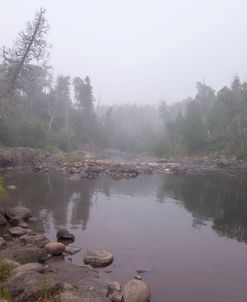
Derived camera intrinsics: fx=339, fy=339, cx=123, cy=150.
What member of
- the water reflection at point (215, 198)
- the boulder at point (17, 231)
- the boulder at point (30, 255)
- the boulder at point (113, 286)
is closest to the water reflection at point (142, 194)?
the water reflection at point (215, 198)

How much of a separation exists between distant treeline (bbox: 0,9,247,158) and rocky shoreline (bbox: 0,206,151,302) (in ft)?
41.8

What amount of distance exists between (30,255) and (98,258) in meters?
1.87

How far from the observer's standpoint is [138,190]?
22500 millimetres

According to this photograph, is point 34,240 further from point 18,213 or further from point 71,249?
point 18,213

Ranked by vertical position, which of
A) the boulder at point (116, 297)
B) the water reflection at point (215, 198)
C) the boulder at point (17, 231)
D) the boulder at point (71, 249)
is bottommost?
the boulder at point (116, 297)

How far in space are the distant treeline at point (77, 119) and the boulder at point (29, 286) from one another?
624 inches

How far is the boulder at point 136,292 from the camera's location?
286 inches

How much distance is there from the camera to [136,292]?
7.39 metres

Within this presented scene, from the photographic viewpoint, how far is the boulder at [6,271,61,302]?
6.56 metres

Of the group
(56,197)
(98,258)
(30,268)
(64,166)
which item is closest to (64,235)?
(98,258)

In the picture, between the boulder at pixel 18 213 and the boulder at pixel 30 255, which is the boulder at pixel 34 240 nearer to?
the boulder at pixel 30 255

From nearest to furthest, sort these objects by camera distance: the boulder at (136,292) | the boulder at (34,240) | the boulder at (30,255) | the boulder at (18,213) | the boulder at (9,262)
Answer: the boulder at (136,292)
the boulder at (9,262)
the boulder at (30,255)
the boulder at (34,240)
the boulder at (18,213)

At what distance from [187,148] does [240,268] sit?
150 feet

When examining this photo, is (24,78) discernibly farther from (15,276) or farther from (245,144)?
(245,144)
